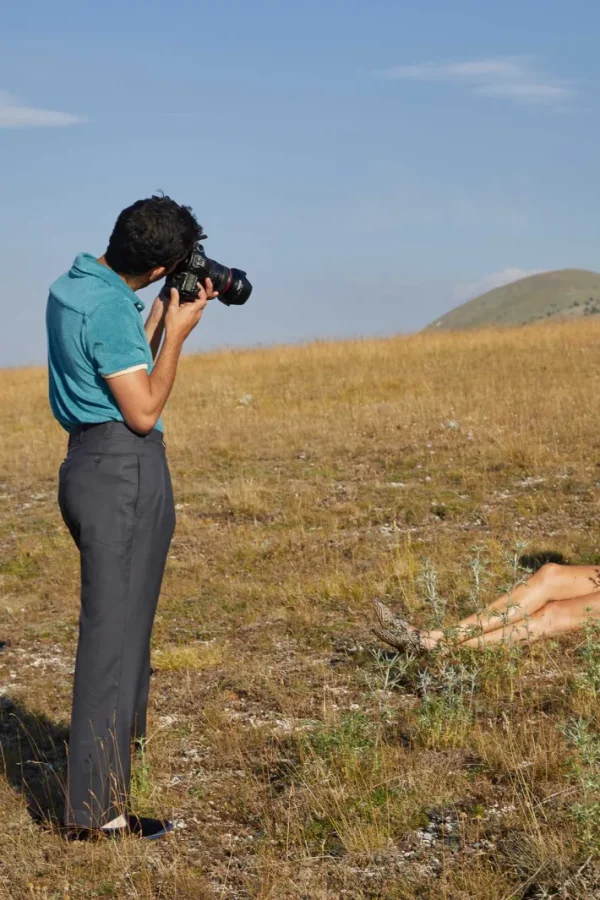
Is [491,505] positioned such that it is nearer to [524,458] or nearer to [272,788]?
[524,458]

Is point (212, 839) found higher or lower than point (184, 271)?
lower

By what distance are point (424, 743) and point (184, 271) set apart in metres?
2.19

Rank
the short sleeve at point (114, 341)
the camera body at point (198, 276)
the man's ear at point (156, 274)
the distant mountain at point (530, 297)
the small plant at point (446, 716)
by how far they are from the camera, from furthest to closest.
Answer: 1. the distant mountain at point (530, 297)
2. the small plant at point (446, 716)
3. the camera body at point (198, 276)
4. the man's ear at point (156, 274)
5. the short sleeve at point (114, 341)

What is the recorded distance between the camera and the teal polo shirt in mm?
3307

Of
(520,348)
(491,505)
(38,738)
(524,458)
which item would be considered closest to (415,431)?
(524,458)

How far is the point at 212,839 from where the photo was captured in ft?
11.9

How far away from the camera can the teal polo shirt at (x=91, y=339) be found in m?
3.31

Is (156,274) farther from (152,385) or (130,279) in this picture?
(152,385)

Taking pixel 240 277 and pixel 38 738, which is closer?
pixel 240 277

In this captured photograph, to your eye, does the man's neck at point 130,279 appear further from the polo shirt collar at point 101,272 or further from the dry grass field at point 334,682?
the dry grass field at point 334,682

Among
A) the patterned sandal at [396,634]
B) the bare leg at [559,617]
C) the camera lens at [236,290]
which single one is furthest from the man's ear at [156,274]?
the bare leg at [559,617]

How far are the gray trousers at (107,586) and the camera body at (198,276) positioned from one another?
0.56m

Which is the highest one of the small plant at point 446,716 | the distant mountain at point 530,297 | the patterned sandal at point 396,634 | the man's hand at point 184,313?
the distant mountain at point 530,297

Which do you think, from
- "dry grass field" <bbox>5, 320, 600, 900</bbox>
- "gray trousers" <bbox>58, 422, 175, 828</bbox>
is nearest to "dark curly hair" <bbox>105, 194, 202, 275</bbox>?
"gray trousers" <bbox>58, 422, 175, 828</bbox>
